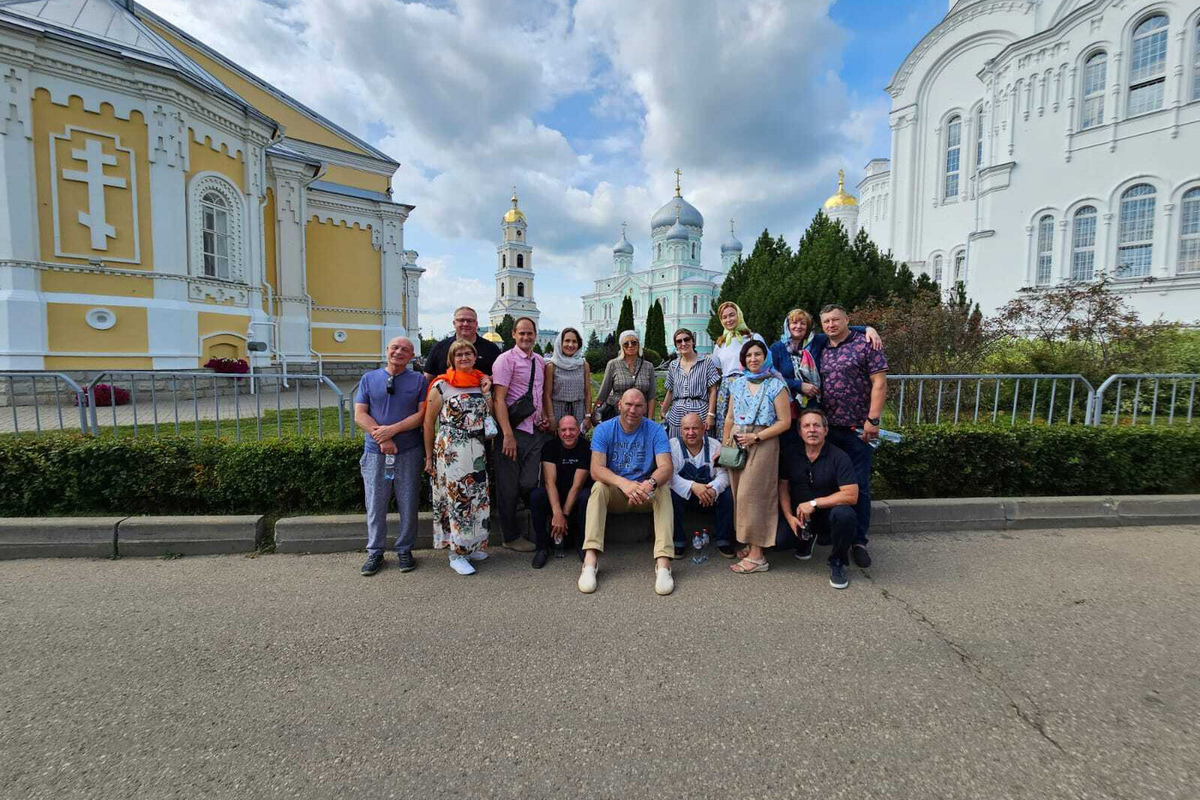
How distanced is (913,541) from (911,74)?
99.0 feet

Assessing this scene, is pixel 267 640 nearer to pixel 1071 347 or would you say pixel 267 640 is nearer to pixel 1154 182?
pixel 1071 347

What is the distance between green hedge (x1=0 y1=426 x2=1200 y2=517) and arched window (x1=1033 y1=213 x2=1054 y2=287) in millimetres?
19381

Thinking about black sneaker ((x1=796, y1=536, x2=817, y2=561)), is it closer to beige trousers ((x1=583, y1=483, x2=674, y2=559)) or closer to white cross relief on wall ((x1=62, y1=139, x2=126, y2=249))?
beige trousers ((x1=583, y1=483, x2=674, y2=559))

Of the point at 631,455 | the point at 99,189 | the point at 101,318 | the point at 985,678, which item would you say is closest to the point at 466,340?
the point at 631,455

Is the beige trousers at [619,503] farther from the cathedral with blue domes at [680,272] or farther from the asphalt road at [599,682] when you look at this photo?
the cathedral with blue domes at [680,272]

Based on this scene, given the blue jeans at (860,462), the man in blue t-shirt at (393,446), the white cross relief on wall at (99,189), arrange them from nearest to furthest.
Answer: the man in blue t-shirt at (393,446) < the blue jeans at (860,462) < the white cross relief on wall at (99,189)

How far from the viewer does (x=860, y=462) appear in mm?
4254

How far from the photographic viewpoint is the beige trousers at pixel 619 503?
4031mm

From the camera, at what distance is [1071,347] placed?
8.52 meters

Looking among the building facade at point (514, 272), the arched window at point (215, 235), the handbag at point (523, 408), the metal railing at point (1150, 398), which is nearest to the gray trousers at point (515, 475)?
the handbag at point (523, 408)

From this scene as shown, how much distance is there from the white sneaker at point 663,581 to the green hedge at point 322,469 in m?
2.59

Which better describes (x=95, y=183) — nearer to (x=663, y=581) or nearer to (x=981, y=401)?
(x=663, y=581)

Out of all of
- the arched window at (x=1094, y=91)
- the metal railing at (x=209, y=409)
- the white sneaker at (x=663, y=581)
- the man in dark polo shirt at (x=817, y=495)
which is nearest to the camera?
the white sneaker at (x=663, y=581)

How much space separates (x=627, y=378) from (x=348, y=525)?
266 centimetres
